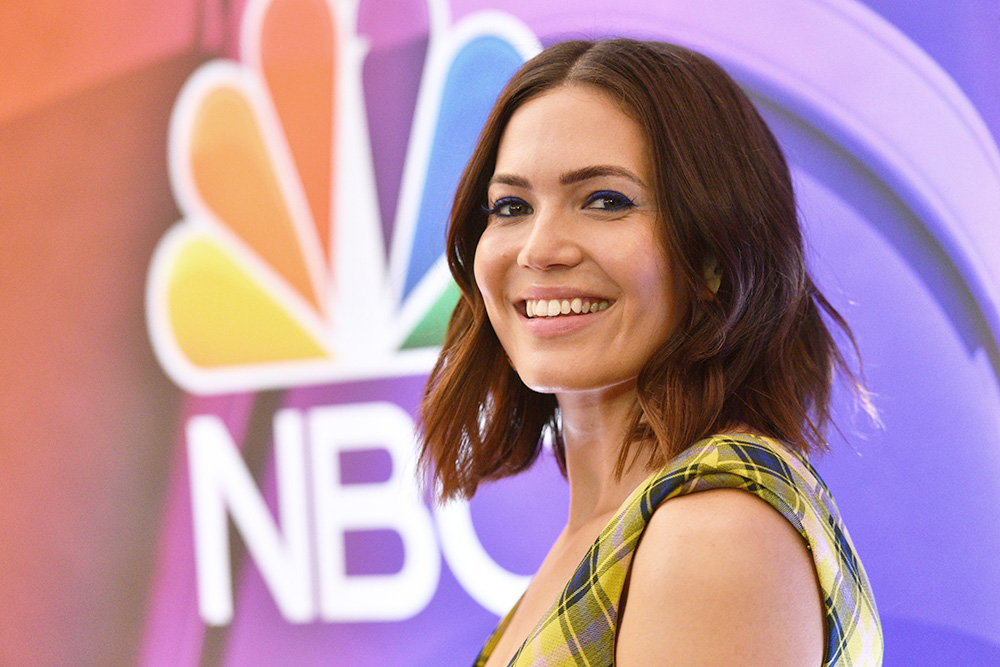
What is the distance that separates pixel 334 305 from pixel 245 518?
1.84 ft

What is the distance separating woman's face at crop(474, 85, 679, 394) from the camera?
1.23 metres

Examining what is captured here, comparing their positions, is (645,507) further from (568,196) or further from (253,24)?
(253,24)

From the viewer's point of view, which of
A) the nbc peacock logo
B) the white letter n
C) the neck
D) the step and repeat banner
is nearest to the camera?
the neck

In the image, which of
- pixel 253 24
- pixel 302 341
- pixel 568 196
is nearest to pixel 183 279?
pixel 302 341

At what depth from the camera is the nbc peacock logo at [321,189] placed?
2174mm

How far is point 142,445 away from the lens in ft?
8.11

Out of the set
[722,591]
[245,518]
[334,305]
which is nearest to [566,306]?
[722,591]

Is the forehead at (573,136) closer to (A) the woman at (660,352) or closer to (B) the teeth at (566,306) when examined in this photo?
(A) the woman at (660,352)

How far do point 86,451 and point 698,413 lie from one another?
1893 mm

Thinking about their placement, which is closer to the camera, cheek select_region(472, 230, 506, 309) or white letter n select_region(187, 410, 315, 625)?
cheek select_region(472, 230, 506, 309)

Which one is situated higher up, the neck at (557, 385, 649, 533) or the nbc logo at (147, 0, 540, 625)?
the nbc logo at (147, 0, 540, 625)

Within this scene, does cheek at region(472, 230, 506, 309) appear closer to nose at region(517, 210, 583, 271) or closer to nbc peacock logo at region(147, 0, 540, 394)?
nose at region(517, 210, 583, 271)

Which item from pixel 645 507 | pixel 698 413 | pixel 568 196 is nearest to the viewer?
pixel 645 507

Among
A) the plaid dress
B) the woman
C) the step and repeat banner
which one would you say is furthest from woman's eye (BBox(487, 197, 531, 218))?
the step and repeat banner
